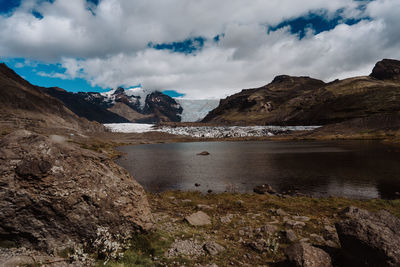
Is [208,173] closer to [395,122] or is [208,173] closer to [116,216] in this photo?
[116,216]

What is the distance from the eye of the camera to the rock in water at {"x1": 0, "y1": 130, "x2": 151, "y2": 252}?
889 centimetres

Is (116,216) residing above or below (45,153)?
below

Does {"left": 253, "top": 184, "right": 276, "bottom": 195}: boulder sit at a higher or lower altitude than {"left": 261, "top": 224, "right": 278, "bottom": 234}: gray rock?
lower

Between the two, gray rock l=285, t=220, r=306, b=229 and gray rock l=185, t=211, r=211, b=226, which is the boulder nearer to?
gray rock l=285, t=220, r=306, b=229

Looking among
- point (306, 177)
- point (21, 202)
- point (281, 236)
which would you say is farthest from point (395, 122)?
point (21, 202)

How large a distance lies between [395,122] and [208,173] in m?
→ 216

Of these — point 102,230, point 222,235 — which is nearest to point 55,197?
point 102,230

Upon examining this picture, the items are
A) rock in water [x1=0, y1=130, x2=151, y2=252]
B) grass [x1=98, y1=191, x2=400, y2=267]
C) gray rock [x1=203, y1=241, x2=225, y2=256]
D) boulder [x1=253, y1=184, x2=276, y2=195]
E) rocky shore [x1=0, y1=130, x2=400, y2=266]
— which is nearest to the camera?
rocky shore [x1=0, y1=130, x2=400, y2=266]

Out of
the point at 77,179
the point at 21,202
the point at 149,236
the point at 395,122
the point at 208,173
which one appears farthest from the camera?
the point at 395,122

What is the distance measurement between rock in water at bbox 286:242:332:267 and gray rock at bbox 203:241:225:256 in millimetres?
3523

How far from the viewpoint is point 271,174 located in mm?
49531

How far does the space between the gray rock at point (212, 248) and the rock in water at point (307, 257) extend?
3.52 metres

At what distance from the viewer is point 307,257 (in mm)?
9328

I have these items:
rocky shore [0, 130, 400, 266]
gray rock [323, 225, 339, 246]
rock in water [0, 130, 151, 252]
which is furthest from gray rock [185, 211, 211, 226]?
gray rock [323, 225, 339, 246]
